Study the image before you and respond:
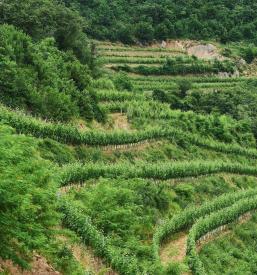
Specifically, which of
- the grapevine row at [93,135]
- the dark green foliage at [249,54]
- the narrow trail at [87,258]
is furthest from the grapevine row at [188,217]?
the dark green foliage at [249,54]

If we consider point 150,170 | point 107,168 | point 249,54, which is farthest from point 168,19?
point 107,168

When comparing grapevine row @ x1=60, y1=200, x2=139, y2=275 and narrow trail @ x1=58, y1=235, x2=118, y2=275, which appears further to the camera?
grapevine row @ x1=60, y1=200, x2=139, y2=275

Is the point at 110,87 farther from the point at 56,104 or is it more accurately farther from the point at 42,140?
the point at 42,140

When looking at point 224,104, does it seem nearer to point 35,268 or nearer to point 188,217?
point 188,217

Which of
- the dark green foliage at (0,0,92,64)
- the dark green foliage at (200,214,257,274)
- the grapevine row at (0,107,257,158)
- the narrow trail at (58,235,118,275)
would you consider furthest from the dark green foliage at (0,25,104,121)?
the narrow trail at (58,235,118,275)

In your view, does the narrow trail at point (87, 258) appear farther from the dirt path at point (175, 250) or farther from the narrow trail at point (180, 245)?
the dirt path at point (175, 250)

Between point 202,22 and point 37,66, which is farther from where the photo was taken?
point 202,22

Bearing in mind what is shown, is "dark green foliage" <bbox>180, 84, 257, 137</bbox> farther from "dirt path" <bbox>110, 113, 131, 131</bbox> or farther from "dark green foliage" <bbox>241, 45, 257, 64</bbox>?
"dark green foliage" <bbox>241, 45, 257, 64</bbox>

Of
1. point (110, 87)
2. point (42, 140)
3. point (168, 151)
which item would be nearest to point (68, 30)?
point (110, 87)
